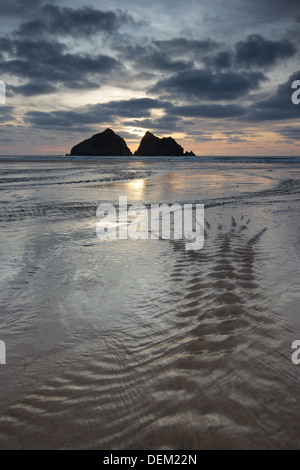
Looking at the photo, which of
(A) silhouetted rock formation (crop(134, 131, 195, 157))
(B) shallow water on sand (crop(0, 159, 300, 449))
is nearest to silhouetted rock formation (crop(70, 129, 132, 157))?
(A) silhouetted rock formation (crop(134, 131, 195, 157))

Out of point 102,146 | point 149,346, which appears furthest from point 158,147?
point 149,346

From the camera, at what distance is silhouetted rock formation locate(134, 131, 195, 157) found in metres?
111

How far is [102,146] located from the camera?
110 metres

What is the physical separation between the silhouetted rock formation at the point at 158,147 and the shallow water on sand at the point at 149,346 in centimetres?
10715

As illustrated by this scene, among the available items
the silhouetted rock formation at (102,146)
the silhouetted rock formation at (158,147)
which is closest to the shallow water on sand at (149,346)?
the silhouetted rock formation at (158,147)

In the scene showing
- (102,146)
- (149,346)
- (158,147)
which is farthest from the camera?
(158,147)

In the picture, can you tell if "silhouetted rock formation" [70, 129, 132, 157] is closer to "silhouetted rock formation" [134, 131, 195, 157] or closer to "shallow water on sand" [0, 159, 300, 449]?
"silhouetted rock formation" [134, 131, 195, 157]

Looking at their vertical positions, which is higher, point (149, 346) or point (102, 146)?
point (102, 146)

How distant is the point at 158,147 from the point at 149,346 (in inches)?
4555

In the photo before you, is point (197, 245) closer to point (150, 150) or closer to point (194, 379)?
point (194, 379)

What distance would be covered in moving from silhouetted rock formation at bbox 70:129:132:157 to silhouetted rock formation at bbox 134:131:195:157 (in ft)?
32.9

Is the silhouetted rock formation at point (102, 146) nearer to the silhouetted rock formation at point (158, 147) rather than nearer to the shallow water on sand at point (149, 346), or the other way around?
the silhouetted rock formation at point (158, 147)

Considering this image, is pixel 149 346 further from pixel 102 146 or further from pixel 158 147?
pixel 158 147

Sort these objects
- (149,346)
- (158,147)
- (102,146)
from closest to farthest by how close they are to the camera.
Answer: (149,346), (102,146), (158,147)
